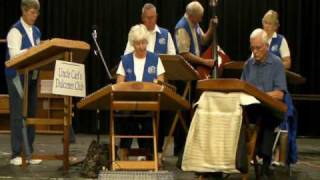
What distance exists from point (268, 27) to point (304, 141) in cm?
310

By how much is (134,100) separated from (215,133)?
694mm

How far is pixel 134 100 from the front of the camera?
177 inches

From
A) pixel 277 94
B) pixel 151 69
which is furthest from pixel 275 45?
pixel 151 69

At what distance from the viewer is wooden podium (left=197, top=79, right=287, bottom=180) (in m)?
4.09

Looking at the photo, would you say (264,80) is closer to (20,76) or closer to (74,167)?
(74,167)

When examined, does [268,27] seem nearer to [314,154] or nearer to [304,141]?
[314,154]

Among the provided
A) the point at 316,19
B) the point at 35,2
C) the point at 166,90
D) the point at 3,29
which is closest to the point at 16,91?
the point at 35,2

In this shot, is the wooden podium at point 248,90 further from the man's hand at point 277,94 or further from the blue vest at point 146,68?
the blue vest at point 146,68

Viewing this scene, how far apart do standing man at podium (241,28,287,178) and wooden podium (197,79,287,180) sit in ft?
A: 0.57

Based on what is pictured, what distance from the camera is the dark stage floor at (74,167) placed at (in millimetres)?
4883

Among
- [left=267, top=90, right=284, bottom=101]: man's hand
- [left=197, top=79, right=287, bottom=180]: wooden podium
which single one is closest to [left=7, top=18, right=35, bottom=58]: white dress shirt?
[left=197, top=79, right=287, bottom=180]: wooden podium

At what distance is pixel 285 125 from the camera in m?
5.38

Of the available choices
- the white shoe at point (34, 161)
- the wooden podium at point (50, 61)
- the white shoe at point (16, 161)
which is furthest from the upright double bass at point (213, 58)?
the white shoe at point (16, 161)

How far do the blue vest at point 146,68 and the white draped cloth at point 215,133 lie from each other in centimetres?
69
